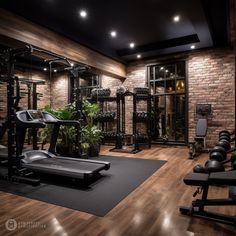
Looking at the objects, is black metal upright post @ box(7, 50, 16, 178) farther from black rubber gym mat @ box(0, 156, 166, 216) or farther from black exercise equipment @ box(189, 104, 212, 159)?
black exercise equipment @ box(189, 104, 212, 159)

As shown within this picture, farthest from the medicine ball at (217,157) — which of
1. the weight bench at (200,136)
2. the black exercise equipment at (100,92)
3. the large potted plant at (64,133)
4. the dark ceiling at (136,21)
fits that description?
the black exercise equipment at (100,92)

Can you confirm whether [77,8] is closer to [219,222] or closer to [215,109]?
[219,222]

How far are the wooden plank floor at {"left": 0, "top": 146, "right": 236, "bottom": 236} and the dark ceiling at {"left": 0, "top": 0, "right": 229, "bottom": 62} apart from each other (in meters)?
3.64

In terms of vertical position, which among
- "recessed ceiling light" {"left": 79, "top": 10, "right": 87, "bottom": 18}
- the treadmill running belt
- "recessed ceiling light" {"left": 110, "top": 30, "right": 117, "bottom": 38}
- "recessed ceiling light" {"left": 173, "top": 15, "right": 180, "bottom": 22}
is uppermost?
"recessed ceiling light" {"left": 110, "top": 30, "right": 117, "bottom": 38}

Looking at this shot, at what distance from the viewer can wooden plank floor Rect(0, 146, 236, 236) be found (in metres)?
2.19

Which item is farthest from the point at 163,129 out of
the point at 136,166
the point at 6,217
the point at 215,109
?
the point at 6,217

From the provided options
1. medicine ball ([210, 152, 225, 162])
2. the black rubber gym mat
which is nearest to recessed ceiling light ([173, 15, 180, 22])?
medicine ball ([210, 152, 225, 162])

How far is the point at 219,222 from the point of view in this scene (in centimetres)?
235

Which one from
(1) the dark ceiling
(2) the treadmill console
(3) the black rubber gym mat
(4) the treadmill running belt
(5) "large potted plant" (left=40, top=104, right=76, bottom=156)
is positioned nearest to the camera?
(3) the black rubber gym mat

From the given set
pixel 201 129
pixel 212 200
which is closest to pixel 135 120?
pixel 201 129

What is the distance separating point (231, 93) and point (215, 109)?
0.70m

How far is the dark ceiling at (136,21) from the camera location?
4340 millimetres

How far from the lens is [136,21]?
5.29 m

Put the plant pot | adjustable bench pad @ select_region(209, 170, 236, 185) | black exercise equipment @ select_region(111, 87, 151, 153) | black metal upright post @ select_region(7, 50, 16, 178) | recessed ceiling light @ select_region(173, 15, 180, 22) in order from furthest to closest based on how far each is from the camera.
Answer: black exercise equipment @ select_region(111, 87, 151, 153) < the plant pot < recessed ceiling light @ select_region(173, 15, 180, 22) < black metal upright post @ select_region(7, 50, 16, 178) < adjustable bench pad @ select_region(209, 170, 236, 185)
